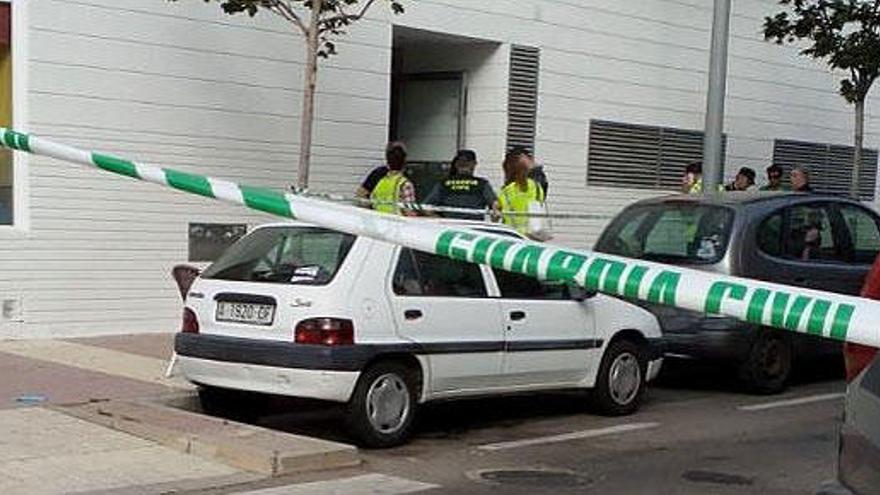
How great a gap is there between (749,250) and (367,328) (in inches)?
160

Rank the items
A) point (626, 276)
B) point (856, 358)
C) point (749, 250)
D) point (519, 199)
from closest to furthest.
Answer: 1. point (626, 276)
2. point (856, 358)
3. point (749, 250)
4. point (519, 199)

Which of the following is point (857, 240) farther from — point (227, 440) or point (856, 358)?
point (856, 358)

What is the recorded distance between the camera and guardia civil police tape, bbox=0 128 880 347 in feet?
9.39

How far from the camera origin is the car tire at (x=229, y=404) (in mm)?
8547

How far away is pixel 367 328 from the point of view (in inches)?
298

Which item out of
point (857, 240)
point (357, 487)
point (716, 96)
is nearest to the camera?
point (357, 487)

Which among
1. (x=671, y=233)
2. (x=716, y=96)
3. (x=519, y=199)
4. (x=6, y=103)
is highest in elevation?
(x=716, y=96)

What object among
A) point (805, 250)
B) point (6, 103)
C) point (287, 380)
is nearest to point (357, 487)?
point (287, 380)

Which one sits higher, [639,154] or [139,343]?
[639,154]

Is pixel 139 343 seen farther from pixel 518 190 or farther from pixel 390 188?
pixel 518 190

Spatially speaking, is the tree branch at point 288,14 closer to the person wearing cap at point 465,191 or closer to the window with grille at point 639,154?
the person wearing cap at point 465,191

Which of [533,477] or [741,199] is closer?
[533,477]

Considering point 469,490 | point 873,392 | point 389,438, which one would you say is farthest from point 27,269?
point 873,392

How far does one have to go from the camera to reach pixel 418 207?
1077cm
